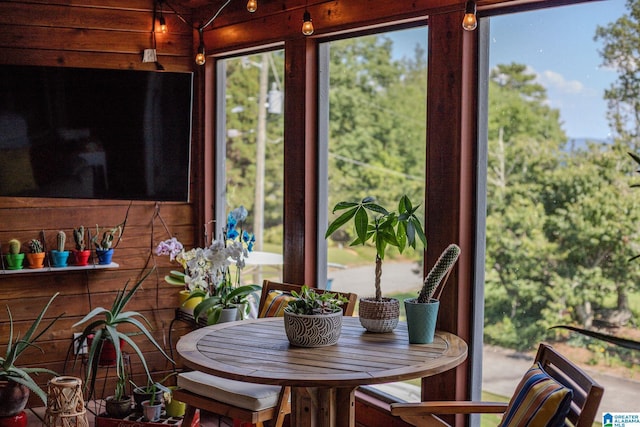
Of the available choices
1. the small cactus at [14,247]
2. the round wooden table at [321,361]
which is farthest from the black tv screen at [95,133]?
the round wooden table at [321,361]

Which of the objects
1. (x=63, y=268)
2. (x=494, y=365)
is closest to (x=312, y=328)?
(x=494, y=365)

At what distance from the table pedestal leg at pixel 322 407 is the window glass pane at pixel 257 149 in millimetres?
1846

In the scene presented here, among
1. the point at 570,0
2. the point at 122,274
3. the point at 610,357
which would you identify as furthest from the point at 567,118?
the point at 122,274

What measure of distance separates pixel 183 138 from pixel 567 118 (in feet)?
6.46

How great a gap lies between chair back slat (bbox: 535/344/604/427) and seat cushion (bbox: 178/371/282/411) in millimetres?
1123

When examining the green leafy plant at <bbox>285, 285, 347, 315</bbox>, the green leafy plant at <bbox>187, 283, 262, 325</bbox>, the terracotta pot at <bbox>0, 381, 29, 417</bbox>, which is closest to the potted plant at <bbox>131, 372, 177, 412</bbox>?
the green leafy plant at <bbox>187, 283, 262, 325</bbox>

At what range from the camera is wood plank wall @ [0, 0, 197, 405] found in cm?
425

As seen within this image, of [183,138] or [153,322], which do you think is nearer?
[183,138]

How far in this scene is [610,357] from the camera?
113 inches

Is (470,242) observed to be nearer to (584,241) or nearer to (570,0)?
(584,241)

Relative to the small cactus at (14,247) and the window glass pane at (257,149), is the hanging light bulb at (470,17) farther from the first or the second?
→ the small cactus at (14,247)

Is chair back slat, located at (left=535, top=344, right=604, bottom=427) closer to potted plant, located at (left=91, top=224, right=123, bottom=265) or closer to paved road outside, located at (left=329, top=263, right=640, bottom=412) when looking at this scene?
paved road outside, located at (left=329, top=263, right=640, bottom=412)

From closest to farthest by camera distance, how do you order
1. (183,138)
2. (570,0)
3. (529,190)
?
1. (570,0)
2. (529,190)
3. (183,138)

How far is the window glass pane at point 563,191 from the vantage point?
299cm
